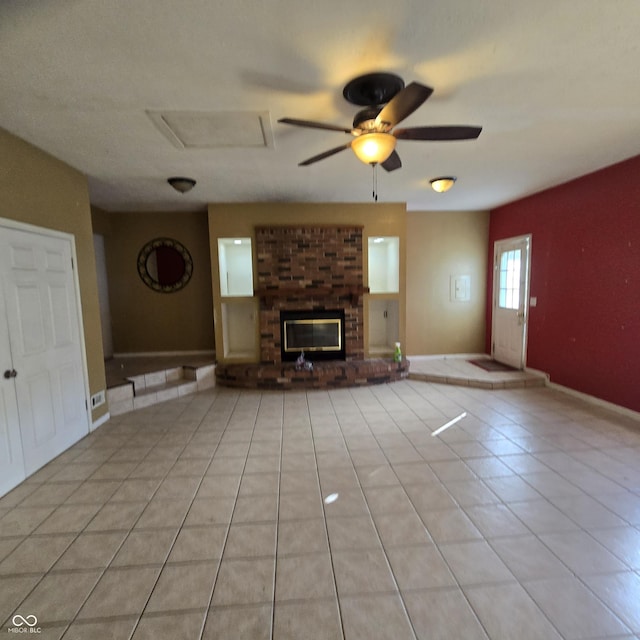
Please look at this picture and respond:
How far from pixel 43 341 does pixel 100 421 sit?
120 centimetres

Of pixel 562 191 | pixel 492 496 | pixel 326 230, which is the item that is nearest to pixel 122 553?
pixel 492 496

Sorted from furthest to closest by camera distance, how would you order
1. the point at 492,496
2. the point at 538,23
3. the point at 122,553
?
the point at 492,496, the point at 122,553, the point at 538,23

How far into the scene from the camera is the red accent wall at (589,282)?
11.2 ft

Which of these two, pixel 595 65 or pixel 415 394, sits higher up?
pixel 595 65

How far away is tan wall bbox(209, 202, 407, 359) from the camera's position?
16.1 ft

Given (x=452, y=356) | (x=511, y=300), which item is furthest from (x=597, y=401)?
(x=452, y=356)

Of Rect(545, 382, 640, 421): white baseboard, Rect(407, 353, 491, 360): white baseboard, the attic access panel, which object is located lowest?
Rect(545, 382, 640, 421): white baseboard

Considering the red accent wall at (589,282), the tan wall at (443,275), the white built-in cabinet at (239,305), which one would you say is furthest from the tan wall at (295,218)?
the red accent wall at (589,282)

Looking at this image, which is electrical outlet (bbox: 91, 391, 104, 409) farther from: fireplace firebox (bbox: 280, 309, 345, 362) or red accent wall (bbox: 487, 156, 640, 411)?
red accent wall (bbox: 487, 156, 640, 411)

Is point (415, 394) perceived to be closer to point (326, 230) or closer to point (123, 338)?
point (326, 230)

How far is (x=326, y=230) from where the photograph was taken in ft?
16.4

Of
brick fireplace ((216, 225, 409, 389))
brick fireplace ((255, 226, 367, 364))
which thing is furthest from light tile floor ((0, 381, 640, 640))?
brick fireplace ((255, 226, 367, 364))

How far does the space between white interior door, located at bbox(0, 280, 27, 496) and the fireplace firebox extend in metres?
3.14

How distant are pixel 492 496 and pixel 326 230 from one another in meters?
3.87
